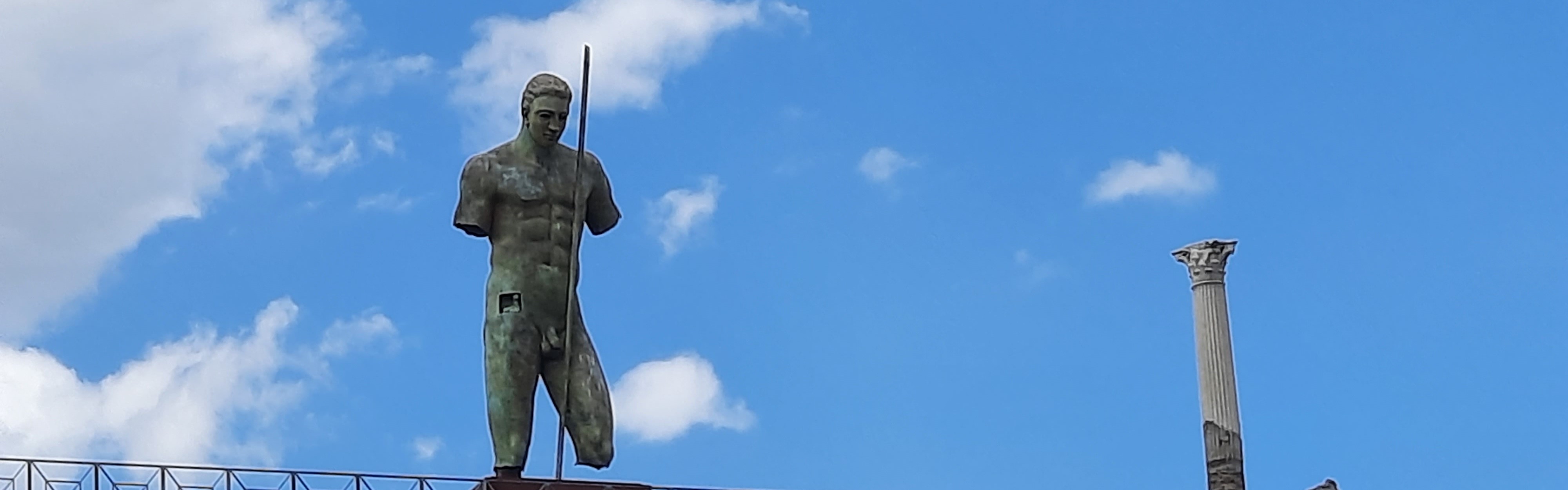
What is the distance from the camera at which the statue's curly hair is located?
19.6m

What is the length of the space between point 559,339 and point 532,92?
1606mm

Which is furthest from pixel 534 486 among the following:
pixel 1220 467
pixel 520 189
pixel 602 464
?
pixel 1220 467

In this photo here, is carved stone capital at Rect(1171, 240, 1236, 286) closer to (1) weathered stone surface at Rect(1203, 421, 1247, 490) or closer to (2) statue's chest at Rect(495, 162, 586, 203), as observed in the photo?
(1) weathered stone surface at Rect(1203, 421, 1247, 490)

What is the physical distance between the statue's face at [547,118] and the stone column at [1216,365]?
9682 millimetres

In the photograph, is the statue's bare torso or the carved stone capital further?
the carved stone capital

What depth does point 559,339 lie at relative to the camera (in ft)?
64.4

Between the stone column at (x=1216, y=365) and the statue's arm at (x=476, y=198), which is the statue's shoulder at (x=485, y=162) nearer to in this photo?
the statue's arm at (x=476, y=198)

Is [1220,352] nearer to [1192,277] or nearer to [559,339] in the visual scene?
[1192,277]

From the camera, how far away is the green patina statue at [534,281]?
19453 millimetres

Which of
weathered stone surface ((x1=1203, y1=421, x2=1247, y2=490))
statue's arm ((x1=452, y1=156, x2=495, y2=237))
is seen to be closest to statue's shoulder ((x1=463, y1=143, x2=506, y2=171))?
statue's arm ((x1=452, y1=156, x2=495, y2=237))

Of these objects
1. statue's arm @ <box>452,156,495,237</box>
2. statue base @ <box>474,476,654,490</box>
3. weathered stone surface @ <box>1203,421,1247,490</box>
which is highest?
weathered stone surface @ <box>1203,421,1247,490</box>

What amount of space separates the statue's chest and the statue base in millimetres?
1892

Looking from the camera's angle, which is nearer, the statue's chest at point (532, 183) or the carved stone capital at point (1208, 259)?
the statue's chest at point (532, 183)

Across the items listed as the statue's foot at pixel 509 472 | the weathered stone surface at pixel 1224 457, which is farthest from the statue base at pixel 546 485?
the weathered stone surface at pixel 1224 457
